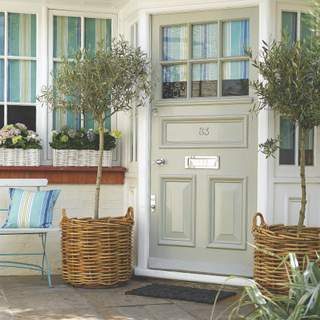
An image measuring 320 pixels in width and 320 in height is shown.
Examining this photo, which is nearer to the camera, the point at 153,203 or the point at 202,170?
the point at 202,170

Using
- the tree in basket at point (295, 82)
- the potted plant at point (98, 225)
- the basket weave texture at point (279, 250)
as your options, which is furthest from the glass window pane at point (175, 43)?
the basket weave texture at point (279, 250)

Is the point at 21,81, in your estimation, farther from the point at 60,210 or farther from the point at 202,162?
the point at 202,162

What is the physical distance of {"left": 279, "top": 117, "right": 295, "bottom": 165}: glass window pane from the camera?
158 inches

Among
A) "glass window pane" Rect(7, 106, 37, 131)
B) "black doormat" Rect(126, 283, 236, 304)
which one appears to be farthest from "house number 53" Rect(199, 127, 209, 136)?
"glass window pane" Rect(7, 106, 37, 131)

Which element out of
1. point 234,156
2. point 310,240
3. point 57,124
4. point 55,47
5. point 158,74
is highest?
point 55,47

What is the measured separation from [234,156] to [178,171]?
54 cm

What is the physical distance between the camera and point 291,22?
159 inches

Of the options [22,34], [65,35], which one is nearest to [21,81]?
[22,34]

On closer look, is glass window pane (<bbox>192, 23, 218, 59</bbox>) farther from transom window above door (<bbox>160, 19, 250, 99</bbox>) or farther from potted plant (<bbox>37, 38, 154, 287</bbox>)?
potted plant (<bbox>37, 38, 154, 287</bbox>)

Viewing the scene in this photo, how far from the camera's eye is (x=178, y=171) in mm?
4238

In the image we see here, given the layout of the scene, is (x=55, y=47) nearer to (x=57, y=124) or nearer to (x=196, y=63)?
(x=57, y=124)

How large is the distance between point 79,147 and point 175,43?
55.2 inches

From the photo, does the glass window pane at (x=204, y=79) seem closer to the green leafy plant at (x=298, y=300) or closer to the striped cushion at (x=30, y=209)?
the striped cushion at (x=30, y=209)

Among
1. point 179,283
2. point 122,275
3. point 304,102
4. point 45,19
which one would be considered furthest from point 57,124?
point 304,102
